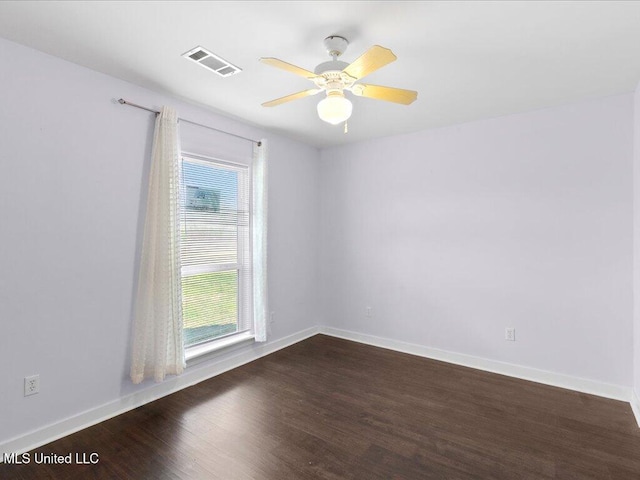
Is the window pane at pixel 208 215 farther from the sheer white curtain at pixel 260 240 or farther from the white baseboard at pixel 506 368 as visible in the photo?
the white baseboard at pixel 506 368

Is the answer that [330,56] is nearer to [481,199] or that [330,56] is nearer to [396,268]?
[481,199]

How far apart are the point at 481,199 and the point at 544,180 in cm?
57

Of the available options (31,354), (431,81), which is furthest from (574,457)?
(31,354)

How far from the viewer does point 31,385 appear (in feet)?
7.11

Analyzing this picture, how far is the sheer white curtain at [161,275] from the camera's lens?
8.68 feet

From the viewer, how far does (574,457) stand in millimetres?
2109

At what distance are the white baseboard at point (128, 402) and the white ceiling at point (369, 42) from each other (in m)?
2.50

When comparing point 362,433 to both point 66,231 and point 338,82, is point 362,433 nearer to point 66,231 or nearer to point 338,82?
point 338,82

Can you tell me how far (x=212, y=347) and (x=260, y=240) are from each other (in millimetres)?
1194

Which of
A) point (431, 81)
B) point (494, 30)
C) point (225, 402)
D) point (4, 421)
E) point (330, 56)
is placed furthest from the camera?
point (225, 402)

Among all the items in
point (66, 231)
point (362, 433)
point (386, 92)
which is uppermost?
point (386, 92)

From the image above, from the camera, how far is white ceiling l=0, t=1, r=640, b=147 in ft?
5.81

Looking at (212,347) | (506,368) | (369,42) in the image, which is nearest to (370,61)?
(369,42)

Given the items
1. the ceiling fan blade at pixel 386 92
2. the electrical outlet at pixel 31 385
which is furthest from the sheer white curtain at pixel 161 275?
the ceiling fan blade at pixel 386 92
